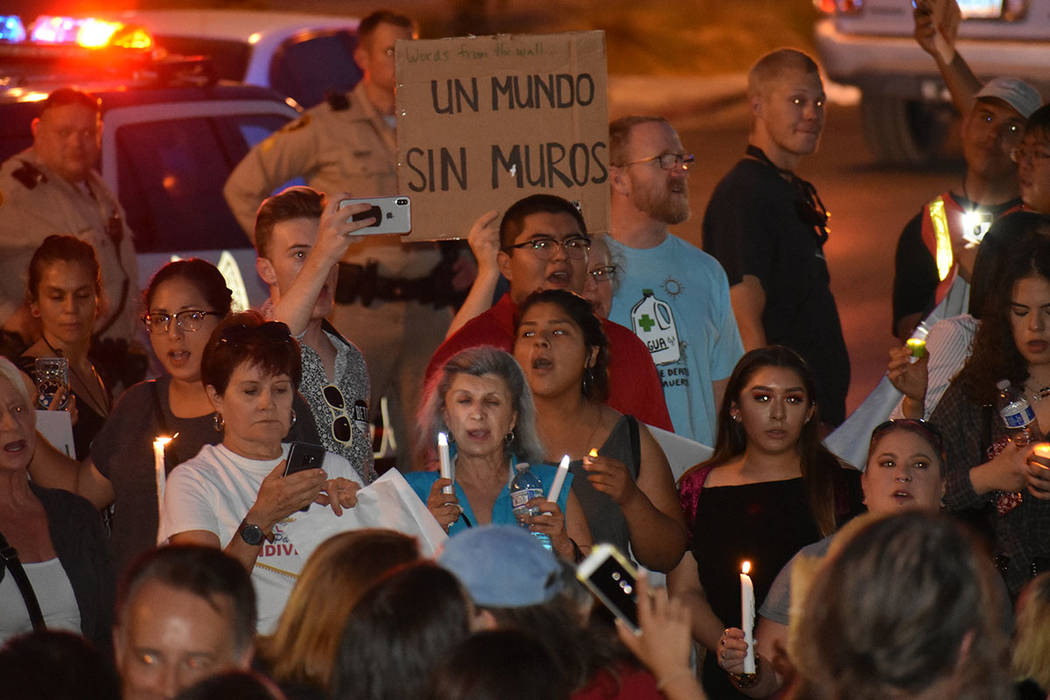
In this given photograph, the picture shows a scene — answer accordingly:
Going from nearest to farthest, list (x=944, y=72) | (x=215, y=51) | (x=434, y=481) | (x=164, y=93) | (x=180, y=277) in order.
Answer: (x=434, y=481), (x=180, y=277), (x=944, y=72), (x=164, y=93), (x=215, y=51)

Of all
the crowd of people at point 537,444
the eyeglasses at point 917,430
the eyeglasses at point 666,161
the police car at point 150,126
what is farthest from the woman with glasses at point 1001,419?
the police car at point 150,126

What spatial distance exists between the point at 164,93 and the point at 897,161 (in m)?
9.94

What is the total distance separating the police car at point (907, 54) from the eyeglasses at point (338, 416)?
334 inches

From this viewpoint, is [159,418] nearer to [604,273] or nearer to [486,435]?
[486,435]

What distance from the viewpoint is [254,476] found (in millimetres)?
5363

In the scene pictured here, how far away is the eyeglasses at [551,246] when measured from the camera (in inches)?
260

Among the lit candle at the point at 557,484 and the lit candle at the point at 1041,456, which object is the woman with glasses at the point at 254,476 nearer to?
the lit candle at the point at 557,484

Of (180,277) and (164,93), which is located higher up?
(164,93)

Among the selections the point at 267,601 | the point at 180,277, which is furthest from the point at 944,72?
the point at 267,601

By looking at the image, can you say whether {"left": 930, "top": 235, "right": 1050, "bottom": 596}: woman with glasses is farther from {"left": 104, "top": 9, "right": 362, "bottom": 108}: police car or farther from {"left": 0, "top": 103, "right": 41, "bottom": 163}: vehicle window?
{"left": 104, "top": 9, "right": 362, "bottom": 108}: police car

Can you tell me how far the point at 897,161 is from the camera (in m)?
17.9

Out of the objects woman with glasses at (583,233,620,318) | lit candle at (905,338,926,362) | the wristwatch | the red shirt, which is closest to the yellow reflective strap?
lit candle at (905,338,926,362)

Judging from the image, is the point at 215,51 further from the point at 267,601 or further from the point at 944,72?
the point at 267,601

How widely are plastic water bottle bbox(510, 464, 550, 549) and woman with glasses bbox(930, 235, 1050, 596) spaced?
1.37 metres
